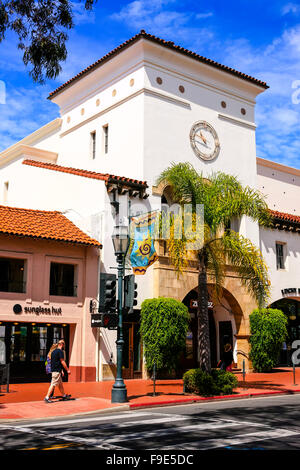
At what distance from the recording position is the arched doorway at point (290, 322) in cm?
3022

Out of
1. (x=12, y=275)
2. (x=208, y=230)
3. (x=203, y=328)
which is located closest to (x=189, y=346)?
(x=203, y=328)

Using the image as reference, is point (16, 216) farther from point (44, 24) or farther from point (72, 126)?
point (44, 24)

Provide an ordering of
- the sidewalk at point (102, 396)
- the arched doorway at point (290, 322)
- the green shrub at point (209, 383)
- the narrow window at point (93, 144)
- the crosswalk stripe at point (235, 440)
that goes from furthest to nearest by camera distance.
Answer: the arched doorway at point (290, 322) → the narrow window at point (93, 144) → the green shrub at point (209, 383) → the sidewalk at point (102, 396) → the crosswalk stripe at point (235, 440)

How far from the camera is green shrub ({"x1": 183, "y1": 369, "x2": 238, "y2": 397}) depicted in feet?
56.6

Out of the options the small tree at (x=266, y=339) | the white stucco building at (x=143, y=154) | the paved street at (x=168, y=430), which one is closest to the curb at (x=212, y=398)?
the paved street at (x=168, y=430)

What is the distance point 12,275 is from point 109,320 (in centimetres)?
659

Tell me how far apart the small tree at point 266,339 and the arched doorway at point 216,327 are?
3.59 feet

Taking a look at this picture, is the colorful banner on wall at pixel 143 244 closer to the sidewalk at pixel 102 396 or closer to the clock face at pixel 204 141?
the sidewalk at pixel 102 396

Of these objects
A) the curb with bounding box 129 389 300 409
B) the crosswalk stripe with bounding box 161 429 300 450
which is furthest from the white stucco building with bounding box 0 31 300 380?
the crosswalk stripe with bounding box 161 429 300 450

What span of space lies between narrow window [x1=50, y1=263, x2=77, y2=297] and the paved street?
8.91 metres

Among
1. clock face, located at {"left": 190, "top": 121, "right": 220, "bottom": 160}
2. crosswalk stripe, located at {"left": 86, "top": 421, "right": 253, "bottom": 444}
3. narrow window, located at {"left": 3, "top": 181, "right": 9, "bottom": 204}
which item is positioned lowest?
crosswalk stripe, located at {"left": 86, "top": 421, "right": 253, "bottom": 444}

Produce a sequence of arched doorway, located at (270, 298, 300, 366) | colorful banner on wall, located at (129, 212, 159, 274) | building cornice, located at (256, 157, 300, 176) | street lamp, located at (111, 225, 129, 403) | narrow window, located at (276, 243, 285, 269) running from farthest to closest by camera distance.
Answer: 1. building cornice, located at (256, 157, 300, 176)
2. narrow window, located at (276, 243, 285, 269)
3. arched doorway, located at (270, 298, 300, 366)
4. colorful banner on wall, located at (129, 212, 159, 274)
5. street lamp, located at (111, 225, 129, 403)

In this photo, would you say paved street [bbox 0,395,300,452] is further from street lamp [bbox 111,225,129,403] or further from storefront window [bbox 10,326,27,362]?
storefront window [bbox 10,326,27,362]
